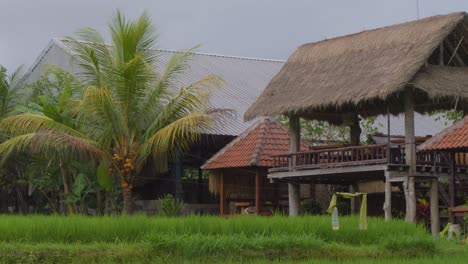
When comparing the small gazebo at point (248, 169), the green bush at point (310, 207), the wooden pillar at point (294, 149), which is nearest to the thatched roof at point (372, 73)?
the wooden pillar at point (294, 149)

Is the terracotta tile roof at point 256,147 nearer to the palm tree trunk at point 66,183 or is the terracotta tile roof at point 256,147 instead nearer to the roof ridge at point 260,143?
the roof ridge at point 260,143

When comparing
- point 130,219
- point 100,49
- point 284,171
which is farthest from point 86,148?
point 130,219

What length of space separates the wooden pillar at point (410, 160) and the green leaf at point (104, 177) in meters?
5.65

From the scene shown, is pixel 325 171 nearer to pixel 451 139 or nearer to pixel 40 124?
pixel 451 139

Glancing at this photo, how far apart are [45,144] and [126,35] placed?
2.39m

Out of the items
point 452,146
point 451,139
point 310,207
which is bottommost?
point 310,207

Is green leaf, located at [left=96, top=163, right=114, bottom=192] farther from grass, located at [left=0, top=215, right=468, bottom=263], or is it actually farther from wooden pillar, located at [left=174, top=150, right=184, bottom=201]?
grass, located at [left=0, top=215, right=468, bottom=263]

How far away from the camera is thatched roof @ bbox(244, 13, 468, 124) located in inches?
603

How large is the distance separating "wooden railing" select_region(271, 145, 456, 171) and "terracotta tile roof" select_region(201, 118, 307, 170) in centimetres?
37

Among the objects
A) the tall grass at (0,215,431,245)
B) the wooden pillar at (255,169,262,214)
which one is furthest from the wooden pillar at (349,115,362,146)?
the tall grass at (0,215,431,245)

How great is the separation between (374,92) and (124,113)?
175 inches

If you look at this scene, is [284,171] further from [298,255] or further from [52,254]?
[52,254]

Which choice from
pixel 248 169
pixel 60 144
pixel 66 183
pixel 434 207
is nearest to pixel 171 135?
pixel 60 144

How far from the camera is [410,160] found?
15.5 m
